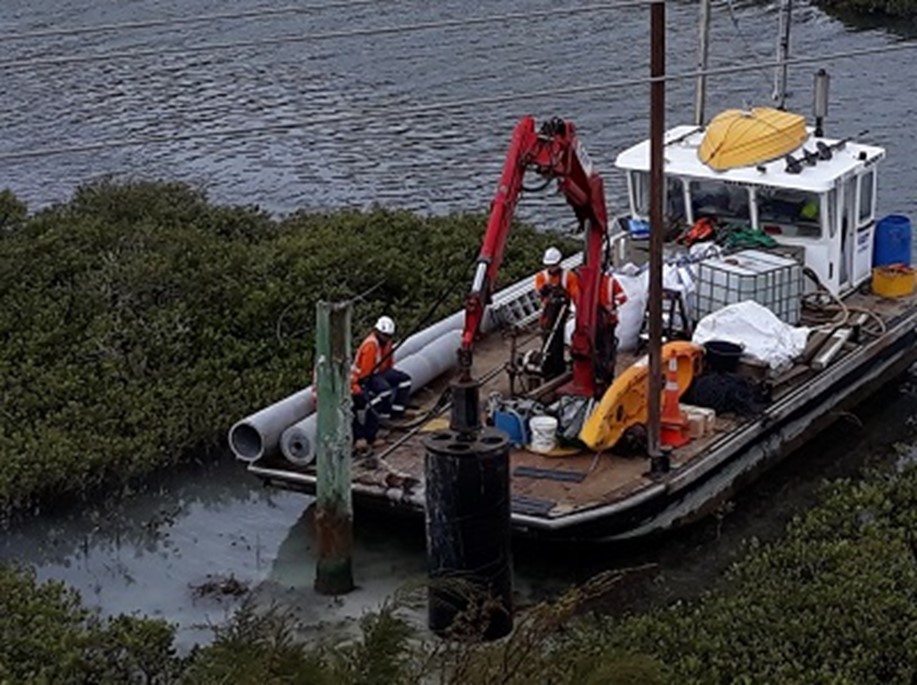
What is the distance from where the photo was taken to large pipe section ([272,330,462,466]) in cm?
1319

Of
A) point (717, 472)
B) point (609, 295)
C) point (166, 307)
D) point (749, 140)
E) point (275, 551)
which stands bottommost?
point (275, 551)

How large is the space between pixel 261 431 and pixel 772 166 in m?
6.00

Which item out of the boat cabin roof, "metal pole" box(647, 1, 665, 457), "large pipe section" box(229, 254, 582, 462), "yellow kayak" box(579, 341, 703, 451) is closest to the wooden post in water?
"large pipe section" box(229, 254, 582, 462)

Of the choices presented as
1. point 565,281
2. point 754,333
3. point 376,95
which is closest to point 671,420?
point 754,333

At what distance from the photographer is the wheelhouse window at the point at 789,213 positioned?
1603 centimetres

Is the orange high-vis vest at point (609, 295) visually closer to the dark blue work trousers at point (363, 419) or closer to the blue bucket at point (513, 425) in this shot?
the blue bucket at point (513, 425)

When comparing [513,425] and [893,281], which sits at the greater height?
[513,425]

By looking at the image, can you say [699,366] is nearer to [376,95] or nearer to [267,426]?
[267,426]

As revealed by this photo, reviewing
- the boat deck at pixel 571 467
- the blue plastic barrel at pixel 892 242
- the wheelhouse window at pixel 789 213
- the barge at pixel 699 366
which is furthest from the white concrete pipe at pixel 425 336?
the blue plastic barrel at pixel 892 242


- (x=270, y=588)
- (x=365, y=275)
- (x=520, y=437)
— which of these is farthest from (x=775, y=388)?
(x=365, y=275)

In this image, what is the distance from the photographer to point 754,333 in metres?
14.5

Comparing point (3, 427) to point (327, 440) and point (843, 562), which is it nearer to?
point (327, 440)

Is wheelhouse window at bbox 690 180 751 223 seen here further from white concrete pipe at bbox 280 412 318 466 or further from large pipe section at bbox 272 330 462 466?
white concrete pipe at bbox 280 412 318 466

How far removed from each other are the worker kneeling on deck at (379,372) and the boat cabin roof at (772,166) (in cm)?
383
